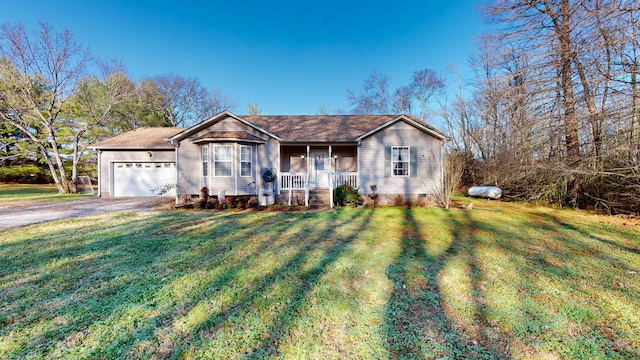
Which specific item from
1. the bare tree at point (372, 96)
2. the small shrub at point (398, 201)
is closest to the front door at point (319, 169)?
the small shrub at point (398, 201)

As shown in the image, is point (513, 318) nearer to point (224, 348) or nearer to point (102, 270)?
point (224, 348)

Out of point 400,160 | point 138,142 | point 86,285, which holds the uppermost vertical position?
point 138,142

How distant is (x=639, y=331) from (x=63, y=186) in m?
23.8

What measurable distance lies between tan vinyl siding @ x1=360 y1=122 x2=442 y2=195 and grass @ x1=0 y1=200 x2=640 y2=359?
5496 mm

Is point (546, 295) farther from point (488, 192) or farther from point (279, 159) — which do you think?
point (488, 192)

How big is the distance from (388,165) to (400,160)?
62 centimetres

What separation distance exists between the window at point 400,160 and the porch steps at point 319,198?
345 cm

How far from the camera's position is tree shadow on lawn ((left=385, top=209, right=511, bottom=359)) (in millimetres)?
2330

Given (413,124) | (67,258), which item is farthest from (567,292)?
(413,124)

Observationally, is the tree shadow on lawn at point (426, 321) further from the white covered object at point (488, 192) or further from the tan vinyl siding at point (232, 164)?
the white covered object at point (488, 192)

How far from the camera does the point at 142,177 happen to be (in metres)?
14.3

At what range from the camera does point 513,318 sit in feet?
9.32

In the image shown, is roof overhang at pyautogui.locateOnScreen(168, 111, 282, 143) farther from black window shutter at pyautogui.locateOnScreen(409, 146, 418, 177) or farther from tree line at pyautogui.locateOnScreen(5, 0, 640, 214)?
Answer: tree line at pyautogui.locateOnScreen(5, 0, 640, 214)

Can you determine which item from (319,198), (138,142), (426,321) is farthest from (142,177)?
(426,321)
